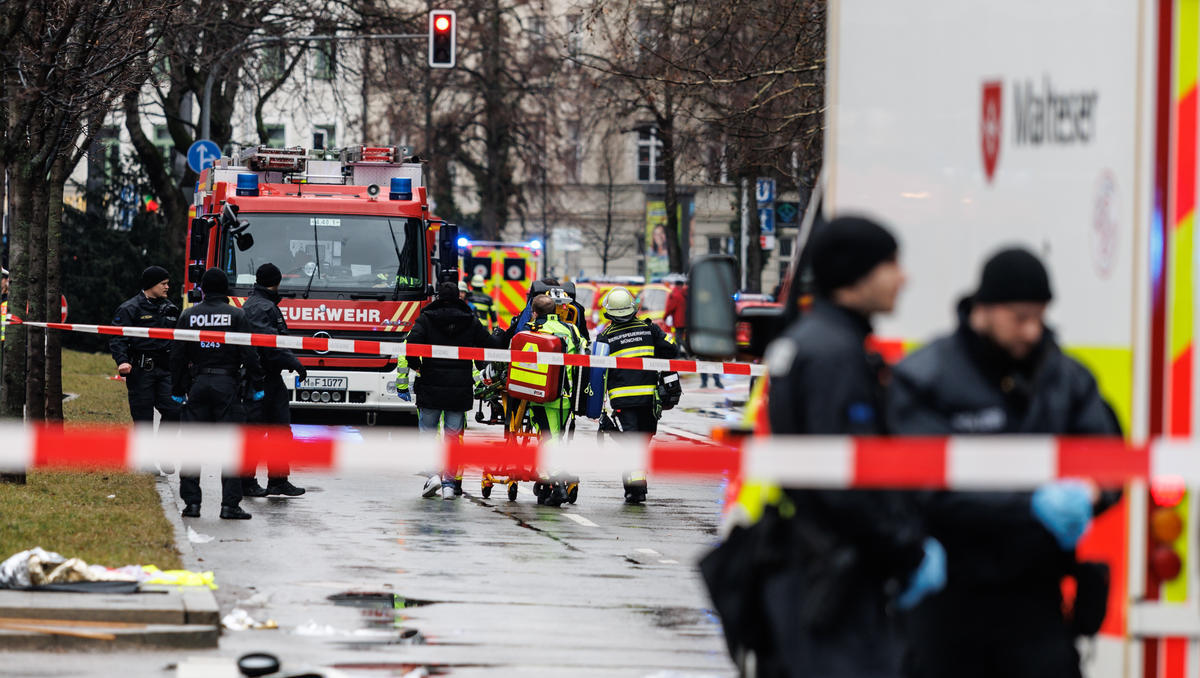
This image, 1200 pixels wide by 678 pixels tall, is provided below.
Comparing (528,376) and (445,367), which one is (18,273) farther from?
(528,376)

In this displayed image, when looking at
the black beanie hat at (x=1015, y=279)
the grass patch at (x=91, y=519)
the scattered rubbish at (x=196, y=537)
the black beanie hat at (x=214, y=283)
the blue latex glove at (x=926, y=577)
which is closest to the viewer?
the blue latex glove at (x=926, y=577)

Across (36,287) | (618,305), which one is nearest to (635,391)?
(618,305)

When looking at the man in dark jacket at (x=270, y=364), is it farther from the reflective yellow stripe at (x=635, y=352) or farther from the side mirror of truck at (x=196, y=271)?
the side mirror of truck at (x=196, y=271)

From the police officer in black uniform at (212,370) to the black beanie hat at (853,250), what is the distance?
8.68m

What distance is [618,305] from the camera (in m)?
14.3

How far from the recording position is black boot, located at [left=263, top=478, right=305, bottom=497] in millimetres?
14404

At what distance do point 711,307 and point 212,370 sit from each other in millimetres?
7416

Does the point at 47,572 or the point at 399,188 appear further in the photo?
the point at 399,188

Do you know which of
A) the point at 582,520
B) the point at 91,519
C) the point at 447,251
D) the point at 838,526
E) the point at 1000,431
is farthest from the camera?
the point at 447,251

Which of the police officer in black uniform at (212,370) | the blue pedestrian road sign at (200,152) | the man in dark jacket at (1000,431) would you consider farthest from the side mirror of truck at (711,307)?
the blue pedestrian road sign at (200,152)

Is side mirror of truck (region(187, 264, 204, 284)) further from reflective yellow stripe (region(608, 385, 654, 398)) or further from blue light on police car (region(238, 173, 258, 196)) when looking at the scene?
reflective yellow stripe (region(608, 385, 654, 398))

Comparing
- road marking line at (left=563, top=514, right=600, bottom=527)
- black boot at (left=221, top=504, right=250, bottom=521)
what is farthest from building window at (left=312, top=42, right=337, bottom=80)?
black boot at (left=221, top=504, right=250, bottom=521)

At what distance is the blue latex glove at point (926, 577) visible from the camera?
4320 mm

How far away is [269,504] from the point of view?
14.0 meters
